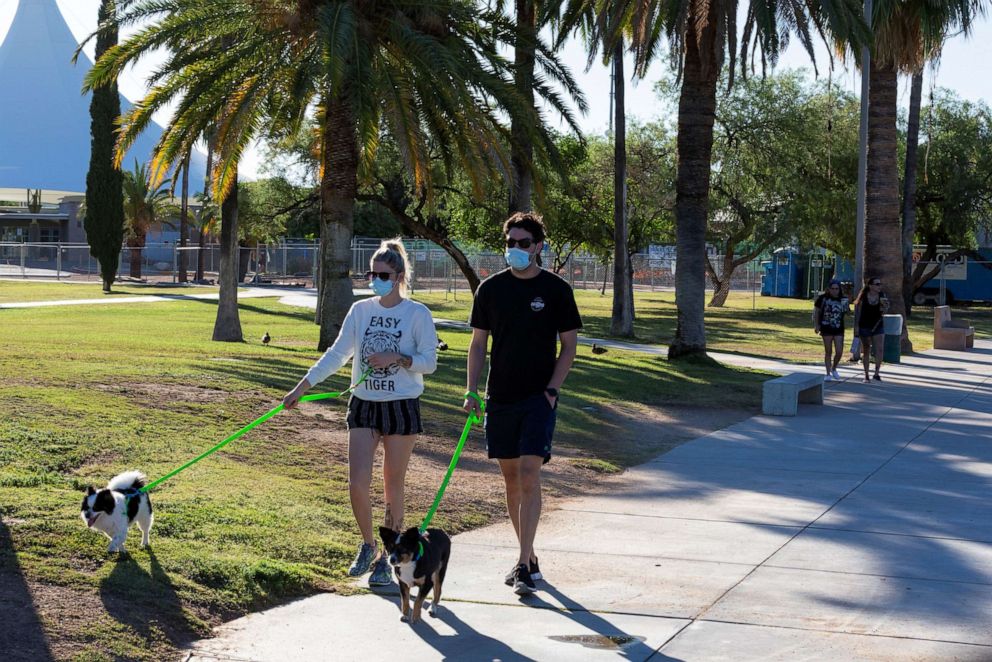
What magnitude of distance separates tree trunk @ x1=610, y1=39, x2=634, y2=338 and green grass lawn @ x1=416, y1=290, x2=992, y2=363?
531mm

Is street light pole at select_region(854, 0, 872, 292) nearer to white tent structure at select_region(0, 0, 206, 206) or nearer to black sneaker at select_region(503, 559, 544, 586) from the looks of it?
black sneaker at select_region(503, 559, 544, 586)

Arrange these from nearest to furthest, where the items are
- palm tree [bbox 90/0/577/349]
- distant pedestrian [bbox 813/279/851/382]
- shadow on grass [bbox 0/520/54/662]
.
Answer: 1. shadow on grass [bbox 0/520/54/662]
2. palm tree [bbox 90/0/577/349]
3. distant pedestrian [bbox 813/279/851/382]

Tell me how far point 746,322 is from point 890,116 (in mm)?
13146

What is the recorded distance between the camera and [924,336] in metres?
32.9

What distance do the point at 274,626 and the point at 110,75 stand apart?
13920 millimetres

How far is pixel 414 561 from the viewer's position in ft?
18.3

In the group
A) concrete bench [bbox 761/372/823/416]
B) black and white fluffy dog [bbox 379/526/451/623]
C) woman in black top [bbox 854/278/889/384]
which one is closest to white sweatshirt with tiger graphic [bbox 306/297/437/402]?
black and white fluffy dog [bbox 379/526/451/623]

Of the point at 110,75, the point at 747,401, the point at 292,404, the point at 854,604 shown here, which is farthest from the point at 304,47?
the point at 854,604

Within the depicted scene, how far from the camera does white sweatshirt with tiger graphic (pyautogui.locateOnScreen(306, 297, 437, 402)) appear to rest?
6250mm

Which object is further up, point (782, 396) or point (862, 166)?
point (862, 166)

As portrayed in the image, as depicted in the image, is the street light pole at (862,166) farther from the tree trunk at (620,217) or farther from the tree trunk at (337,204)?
the tree trunk at (337,204)

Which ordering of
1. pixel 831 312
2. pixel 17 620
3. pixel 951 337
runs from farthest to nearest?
pixel 951 337 → pixel 831 312 → pixel 17 620

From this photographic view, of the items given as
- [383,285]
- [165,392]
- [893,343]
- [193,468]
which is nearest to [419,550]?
[383,285]

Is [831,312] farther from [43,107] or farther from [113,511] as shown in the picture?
[43,107]
